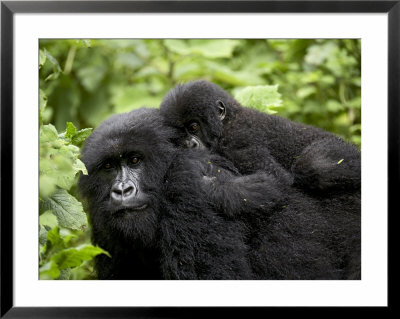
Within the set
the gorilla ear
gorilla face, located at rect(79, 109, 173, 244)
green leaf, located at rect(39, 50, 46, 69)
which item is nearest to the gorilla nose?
gorilla face, located at rect(79, 109, 173, 244)

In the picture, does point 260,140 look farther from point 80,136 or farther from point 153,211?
point 80,136

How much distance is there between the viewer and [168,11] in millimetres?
3672

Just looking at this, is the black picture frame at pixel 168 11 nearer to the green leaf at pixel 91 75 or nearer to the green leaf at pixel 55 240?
the green leaf at pixel 55 240

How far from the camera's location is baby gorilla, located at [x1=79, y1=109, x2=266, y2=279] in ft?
12.8

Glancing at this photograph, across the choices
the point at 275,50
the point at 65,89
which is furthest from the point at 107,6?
the point at 275,50

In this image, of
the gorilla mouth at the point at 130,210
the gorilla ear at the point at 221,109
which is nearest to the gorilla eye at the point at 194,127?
the gorilla ear at the point at 221,109

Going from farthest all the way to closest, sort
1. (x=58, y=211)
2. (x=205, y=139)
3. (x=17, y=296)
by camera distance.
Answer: (x=205, y=139) → (x=58, y=211) → (x=17, y=296)

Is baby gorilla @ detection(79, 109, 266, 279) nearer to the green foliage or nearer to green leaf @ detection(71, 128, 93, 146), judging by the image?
green leaf @ detection(71, 128, 93, 146)

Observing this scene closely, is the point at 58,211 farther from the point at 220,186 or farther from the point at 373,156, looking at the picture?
the point at 373,156

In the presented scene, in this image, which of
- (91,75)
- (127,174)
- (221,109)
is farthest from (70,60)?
(127,174)

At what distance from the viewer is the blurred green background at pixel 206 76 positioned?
5.23 m

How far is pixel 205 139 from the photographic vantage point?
15.6 feet

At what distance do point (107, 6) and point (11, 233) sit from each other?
1587mm

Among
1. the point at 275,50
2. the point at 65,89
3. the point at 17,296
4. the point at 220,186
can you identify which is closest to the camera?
the point at 17,296
